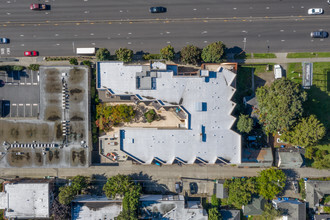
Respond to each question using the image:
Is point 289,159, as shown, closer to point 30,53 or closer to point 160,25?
point 160,25

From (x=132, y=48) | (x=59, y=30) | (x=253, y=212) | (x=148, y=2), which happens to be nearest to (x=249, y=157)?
(x=253, y=212)

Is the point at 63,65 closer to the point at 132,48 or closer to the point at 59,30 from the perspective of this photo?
the point at 59,30

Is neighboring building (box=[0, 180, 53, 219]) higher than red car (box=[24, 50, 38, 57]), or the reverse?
red car (box=[24, 50, 38, 57])

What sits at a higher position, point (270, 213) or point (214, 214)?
point (270, 213)

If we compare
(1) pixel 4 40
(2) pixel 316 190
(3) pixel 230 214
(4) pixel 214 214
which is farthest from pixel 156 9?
(2) pixel 316 190

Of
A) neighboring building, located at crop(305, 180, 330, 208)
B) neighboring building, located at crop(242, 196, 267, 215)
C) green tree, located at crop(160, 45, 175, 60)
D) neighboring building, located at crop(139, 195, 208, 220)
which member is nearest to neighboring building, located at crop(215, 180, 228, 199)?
neighboring building, located at crop(139, 195, 208, 220)

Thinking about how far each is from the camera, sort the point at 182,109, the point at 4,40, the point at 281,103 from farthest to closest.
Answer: the point at 4,40 → the point at 182,109 → the point at 281,103

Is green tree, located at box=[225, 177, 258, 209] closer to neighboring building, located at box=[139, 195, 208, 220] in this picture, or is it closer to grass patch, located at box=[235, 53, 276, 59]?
neighboring building, located at box=[139, 195, 208, 220]
